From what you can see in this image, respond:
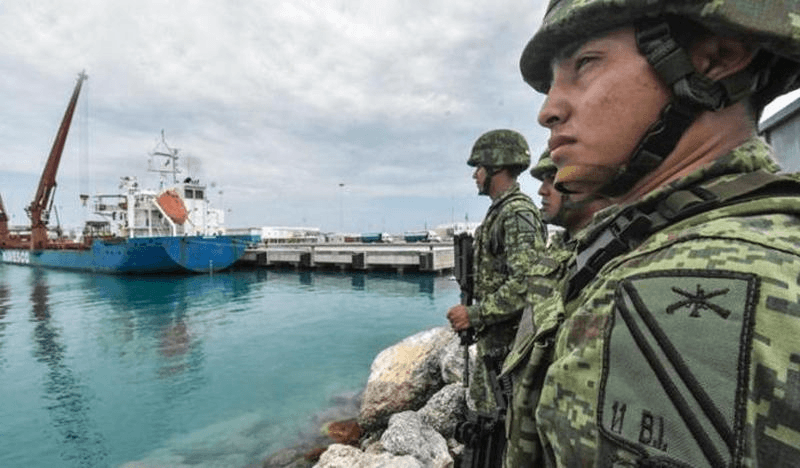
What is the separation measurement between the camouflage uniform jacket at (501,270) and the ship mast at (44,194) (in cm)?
4556

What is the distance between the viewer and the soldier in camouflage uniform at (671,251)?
1.75 ft

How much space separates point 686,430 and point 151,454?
645cm

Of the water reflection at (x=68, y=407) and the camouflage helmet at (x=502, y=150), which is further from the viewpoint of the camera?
the water reflection at (x=68, y=407)

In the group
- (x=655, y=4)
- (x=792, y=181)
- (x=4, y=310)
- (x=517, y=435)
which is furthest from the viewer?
(x=4, y=310)

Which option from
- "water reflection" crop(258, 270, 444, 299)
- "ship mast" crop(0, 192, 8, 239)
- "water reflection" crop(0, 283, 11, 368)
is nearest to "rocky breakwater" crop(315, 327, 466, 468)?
"water reflection" crop(0, 283, 11, 368)

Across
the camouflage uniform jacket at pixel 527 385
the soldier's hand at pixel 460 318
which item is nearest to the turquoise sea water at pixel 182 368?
the soldier's hand at pixel 460 318

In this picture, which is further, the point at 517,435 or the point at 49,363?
the point at 49,363

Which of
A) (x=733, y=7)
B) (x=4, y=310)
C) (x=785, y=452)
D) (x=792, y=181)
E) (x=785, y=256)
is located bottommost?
(x=4, y=310)

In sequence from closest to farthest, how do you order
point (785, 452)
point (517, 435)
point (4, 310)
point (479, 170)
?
point (785, 452), point (517, 435), point (479, 170), point (4, 310)

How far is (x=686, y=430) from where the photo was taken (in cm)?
56

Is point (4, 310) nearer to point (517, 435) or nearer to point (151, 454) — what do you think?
point (151, 454)

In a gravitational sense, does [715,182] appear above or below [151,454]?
above

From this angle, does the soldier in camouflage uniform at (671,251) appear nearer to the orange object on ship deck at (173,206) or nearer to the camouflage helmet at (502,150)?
the camouflage helmet at (502,150)

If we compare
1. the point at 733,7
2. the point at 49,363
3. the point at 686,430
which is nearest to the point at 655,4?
the point at 733,7
